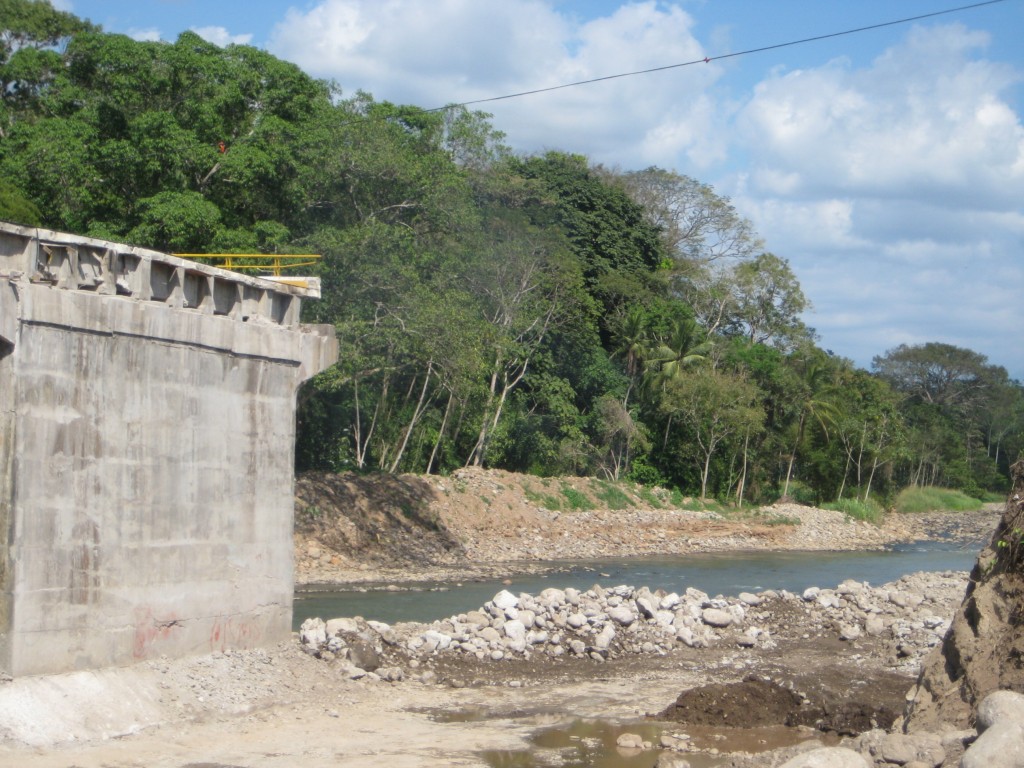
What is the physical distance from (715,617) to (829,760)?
9926mm

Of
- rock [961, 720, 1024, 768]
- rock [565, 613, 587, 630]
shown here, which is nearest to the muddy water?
rock [961, 720, 1024, 768]

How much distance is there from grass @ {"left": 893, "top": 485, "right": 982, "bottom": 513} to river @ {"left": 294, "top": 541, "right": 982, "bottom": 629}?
1606 centimetres

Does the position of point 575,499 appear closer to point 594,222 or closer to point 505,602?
point 594,222

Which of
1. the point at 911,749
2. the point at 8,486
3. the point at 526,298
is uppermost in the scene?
the point at 526,298

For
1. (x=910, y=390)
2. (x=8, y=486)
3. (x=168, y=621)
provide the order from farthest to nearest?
(x=910, y=390)
(x=168, y=621)
(x=8, y=486)

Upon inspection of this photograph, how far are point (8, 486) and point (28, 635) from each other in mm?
1447

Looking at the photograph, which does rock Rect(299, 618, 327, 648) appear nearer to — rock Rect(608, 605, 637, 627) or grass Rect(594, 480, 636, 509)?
rock Rect(608, 605, 637, 627)

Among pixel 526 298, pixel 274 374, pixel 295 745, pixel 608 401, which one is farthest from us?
pixel 608 401

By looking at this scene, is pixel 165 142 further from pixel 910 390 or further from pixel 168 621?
pixel 910 390

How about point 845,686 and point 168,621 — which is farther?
point 845,686

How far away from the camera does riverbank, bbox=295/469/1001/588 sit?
105ft

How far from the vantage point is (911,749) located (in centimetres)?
935

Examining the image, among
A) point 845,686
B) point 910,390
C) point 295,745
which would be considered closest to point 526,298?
point 845,686

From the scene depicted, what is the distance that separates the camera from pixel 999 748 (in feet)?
27.1
